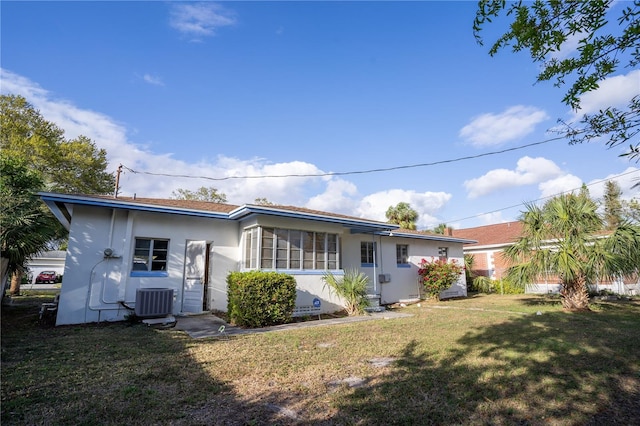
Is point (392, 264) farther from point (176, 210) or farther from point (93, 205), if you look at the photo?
point (93, 205)

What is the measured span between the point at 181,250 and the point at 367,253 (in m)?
7.42

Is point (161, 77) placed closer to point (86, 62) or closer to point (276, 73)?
point (86, 62)

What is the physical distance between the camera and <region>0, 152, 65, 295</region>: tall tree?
25.1 ft

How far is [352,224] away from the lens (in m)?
11.1

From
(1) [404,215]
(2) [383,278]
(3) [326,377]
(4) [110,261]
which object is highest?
(1) [404,215]

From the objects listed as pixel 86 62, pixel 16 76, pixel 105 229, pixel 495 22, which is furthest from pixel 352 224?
pixel 16 76

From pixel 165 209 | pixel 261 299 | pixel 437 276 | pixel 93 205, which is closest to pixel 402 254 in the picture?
pixel 437 276

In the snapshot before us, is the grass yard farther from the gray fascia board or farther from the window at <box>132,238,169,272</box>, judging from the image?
the gray fascia board

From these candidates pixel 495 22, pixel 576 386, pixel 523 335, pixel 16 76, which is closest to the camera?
pixel 495 22

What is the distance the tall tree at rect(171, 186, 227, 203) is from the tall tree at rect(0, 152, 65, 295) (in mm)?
25427

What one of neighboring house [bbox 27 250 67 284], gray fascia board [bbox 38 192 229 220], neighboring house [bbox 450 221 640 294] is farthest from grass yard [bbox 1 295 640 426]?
neighboring house [bbox 27 250 67 284]

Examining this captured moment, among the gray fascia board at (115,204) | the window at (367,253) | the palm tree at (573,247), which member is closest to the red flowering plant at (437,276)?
the window at (367,253)

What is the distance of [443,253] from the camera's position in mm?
16906

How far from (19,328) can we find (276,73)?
10363 millimetres
